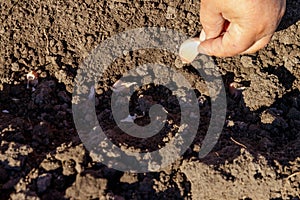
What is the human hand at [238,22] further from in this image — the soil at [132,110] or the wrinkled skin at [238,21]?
the soil at [132,110]

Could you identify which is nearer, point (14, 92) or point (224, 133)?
point (224, 133)

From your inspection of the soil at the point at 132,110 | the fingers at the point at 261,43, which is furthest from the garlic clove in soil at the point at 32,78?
the fingers at the point at 261,43

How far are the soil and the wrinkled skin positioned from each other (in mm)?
Answer: 341

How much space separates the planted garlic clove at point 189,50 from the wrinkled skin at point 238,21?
190 mm

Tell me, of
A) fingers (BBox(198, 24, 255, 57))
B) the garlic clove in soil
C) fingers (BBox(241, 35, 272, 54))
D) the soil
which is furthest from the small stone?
fingers (BBox(241, 35, 272, 54))

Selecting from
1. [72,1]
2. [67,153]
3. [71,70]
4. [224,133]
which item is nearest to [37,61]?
[71,70]

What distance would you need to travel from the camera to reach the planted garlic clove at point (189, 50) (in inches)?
90.4

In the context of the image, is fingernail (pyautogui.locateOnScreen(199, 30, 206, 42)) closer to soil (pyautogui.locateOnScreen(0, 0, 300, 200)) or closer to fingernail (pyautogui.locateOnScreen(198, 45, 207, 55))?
fingernail (pyautogui.locateOnScreen(198, 45, 207, 55))

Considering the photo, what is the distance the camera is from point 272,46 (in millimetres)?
2447

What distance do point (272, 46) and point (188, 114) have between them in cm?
64

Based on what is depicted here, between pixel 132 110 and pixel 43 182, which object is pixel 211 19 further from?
pixel 43 182

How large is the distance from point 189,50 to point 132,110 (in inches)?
16.5

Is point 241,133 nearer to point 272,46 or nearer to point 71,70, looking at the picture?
point 272,46

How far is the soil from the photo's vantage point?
71.3 inches
